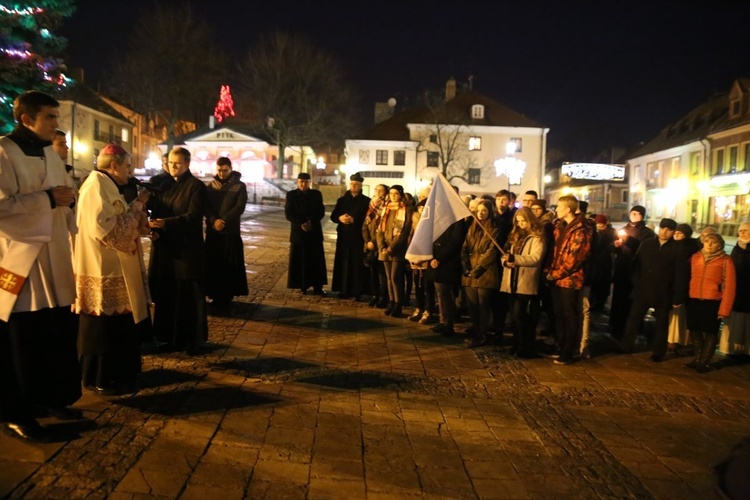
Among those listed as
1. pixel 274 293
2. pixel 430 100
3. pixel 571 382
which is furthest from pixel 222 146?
pixel 571 382

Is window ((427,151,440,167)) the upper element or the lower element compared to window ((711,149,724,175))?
upper

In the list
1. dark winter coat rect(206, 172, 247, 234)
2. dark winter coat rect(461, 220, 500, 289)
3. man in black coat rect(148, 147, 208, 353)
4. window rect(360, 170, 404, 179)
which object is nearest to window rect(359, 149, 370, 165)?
window rect(360, 170, 404, 179)

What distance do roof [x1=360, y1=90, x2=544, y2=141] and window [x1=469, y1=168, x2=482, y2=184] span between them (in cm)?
443

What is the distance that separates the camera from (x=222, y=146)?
214 ft

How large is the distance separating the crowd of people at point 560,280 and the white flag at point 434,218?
0.11 metres

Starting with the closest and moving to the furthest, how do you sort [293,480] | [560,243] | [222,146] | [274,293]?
[293,480]
[560,243]
[274,293]
[222,146]

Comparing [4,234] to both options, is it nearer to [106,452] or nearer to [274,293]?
[106,452]

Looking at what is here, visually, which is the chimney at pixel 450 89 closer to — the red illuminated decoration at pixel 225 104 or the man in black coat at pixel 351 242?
the red illuminated decoration at pixel 225 104

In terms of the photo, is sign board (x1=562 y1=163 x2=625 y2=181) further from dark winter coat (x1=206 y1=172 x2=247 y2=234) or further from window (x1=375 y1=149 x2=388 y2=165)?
window (x1=375 y1=149 x2=388 y2=165)

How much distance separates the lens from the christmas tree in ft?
28.4

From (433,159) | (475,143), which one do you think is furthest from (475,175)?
(433,159)

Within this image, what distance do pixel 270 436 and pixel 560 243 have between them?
4.27 m

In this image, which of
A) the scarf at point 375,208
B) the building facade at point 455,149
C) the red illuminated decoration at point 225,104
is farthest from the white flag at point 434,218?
the red illuminated decoration at point 225,104

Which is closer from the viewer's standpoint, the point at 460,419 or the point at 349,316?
the point at 460,419
